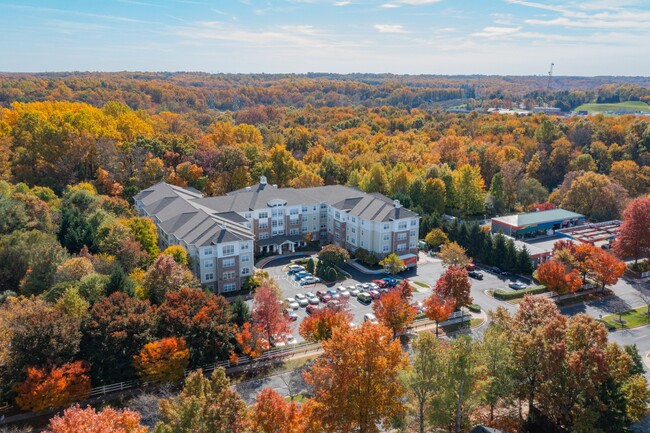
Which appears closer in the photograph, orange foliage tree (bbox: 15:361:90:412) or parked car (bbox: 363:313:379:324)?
orange foliage tree (bbox: 15:361:90:412)

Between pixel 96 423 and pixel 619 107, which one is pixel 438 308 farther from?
pixel 619 107

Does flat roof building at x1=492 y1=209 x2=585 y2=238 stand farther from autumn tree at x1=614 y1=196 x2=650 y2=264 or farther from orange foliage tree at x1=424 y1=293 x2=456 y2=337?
orange foliage tree at x1=424 y1=293 x2=456 y2=337

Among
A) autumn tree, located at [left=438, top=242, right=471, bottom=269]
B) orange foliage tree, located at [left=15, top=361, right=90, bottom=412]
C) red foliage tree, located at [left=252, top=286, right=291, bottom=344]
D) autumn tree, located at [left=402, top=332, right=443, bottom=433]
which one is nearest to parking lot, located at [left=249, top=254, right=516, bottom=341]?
autumn tree, located at [left=438, top=242, right=471, bottom=269]

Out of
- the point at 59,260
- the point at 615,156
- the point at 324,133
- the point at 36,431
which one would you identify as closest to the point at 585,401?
the point at 36,431

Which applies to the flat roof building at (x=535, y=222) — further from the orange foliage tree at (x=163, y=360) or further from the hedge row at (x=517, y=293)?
the orange foliage tree at (x=163, y=360)

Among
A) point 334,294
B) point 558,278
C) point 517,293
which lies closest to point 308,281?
point 334,294

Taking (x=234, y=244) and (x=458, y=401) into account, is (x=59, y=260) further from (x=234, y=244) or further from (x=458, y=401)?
(x=458, y=401)

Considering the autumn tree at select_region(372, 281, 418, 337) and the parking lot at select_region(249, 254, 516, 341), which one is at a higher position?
the autumn tree at select_region(372, 281, 418, 337)
